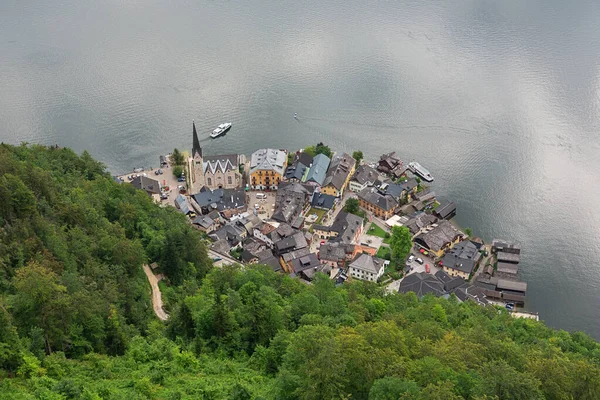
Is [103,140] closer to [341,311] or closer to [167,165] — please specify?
[167,165]

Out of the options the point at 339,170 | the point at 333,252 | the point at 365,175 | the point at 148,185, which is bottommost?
the point at 333,252

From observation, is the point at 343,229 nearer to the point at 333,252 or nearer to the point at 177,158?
the point at 333,252

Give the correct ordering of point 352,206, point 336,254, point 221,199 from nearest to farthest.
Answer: point 336,254 < point 352,206 < point 221,199

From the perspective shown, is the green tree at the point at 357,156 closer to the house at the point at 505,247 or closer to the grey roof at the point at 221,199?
the grey roof at the point at 221,199

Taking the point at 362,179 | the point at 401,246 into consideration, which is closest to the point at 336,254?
the point at 401,246

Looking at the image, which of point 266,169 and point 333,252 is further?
point 266,169

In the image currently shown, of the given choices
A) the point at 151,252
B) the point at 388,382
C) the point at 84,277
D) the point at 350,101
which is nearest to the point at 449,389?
the point at 388,382

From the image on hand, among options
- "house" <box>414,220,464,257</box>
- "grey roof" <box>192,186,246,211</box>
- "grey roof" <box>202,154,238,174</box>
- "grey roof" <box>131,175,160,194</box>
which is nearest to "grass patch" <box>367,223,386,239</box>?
"house" <box>414,220,464,257</box>

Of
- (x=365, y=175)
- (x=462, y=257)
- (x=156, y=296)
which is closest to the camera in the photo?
(x=156, y=296)
